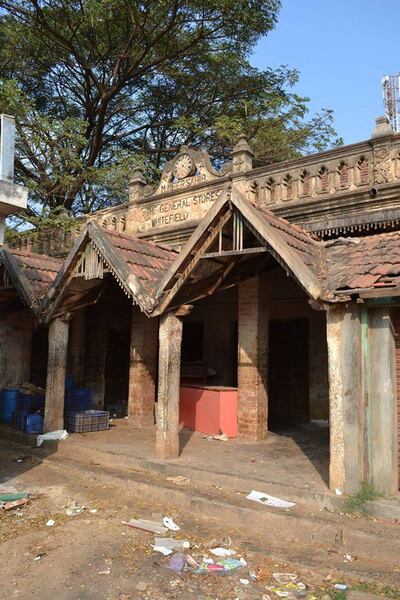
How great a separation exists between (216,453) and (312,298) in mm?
3526

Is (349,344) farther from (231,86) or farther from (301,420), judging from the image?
(231,86)

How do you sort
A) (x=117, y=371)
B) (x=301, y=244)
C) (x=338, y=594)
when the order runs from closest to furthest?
(x=338, y=594)
(x=301, y=244)
(x=117, y=371)

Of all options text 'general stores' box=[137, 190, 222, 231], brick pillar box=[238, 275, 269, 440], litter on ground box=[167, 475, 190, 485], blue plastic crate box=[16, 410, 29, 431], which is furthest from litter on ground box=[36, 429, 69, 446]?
text 'general stores' box=[137, 190, 222, 231]

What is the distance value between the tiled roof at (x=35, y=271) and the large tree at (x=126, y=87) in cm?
318

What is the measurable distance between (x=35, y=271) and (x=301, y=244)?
623 cm

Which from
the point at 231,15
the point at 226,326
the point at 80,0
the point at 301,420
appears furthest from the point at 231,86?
the point at 301,420

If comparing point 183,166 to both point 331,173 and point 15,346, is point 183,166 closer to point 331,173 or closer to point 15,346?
point 331,173

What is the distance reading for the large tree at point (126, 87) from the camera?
14.5 metres

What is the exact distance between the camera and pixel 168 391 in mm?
7648

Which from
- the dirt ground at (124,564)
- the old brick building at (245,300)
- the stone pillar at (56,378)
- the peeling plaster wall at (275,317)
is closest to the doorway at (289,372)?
the old brick building at (245,300)

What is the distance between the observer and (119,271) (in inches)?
300

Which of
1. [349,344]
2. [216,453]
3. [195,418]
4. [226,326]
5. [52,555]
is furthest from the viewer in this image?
[226,326]

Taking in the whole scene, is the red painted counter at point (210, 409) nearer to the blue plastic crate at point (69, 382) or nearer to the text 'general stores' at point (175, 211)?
the blue plastic crate at point (69, 382)

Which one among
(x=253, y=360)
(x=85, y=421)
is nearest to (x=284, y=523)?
(x=253, y=360)
